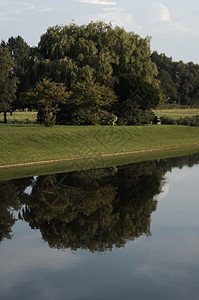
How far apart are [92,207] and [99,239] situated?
12.8 ft

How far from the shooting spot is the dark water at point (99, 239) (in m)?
8.30

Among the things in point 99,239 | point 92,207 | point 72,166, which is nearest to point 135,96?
point 72,166

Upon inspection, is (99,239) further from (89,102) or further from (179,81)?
(179,81)

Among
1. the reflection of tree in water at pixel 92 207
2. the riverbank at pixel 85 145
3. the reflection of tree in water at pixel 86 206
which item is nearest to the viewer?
the reflection of tree in water at pixel 92 207

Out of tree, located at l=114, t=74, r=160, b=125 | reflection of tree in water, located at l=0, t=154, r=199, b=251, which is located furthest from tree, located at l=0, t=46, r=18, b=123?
reflection of tree in water, located at l=0, t=154, r=199, b=251

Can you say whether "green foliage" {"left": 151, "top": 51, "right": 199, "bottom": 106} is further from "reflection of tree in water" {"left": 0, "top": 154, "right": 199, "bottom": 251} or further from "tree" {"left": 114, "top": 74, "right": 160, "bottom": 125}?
"reflection of tree in water" {"left": 0, "top": 154, "right": 199, "bottom": 251}

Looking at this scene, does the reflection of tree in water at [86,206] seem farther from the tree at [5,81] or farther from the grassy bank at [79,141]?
the tree at [5,81]

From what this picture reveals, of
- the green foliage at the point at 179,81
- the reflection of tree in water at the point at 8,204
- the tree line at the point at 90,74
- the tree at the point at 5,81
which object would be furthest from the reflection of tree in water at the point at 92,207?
the green foliage at the point at 179,81

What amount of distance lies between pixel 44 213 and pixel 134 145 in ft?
79.3

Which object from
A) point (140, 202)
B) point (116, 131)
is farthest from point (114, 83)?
point (140, 202)

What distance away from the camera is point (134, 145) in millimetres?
37812

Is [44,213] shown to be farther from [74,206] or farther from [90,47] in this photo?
[90,47]

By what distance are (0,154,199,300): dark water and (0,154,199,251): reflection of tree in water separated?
1.0 inches

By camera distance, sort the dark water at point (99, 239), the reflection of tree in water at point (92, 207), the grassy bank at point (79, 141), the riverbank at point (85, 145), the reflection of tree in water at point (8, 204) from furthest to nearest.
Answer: the grassy bank at point (79, 141)
the riverbank at point (85, 145)
the reflection of tree in water at point (8, 204)
the reflection of tree in water at point (92, 207)
the dark water at point (99, 239)
